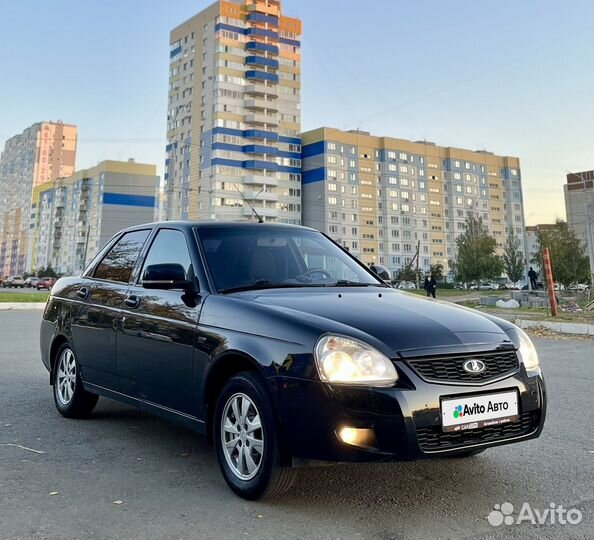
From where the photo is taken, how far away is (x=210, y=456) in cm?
378

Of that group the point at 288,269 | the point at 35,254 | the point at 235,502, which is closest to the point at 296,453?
the point at 235,502

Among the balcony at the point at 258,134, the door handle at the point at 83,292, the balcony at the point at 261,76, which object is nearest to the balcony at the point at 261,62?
the balcony at the point at 261,76

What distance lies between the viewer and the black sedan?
263 cm

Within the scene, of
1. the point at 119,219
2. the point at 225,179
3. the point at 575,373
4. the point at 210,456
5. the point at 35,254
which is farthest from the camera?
the point at 35,254

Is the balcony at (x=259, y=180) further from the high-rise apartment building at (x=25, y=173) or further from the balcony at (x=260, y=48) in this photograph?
the high-rise apartment building at (x=25, y=173)

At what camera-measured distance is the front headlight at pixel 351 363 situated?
8.66 ft

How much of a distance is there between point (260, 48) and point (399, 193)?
36.4 metres

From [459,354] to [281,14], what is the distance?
104153 mm

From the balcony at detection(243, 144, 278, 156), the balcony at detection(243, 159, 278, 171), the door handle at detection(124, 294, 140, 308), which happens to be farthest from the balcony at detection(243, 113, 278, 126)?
the door handle at detection(124, 294, 140, 308)

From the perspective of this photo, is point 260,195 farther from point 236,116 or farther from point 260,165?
point 236,116

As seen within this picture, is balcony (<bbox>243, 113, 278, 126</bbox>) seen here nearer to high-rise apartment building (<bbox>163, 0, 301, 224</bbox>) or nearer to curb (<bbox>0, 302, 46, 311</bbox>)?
high-rise apartment building (<bbox>163, 0, 301, 224</bbox>)

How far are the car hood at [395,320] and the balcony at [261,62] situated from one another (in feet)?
312

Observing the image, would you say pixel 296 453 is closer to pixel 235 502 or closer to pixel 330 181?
pixel 235 502

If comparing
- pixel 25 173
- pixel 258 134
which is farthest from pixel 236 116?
pixel 25 173
